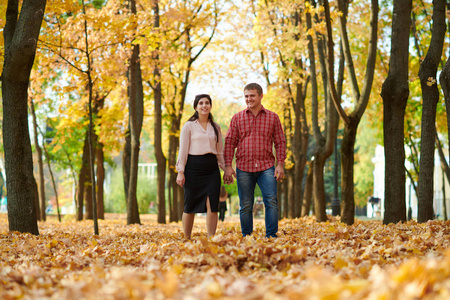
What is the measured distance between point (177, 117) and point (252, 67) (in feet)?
15.2

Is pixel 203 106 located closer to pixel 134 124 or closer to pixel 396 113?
pixel 396 113

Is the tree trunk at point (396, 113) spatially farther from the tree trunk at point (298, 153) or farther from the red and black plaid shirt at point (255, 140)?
the tree trunk at point (298, 153)

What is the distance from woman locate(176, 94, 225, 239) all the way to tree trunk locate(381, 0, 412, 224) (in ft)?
10.8

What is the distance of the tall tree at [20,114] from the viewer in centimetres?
802

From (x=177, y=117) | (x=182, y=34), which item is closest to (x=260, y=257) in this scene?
(x=182, y=34)

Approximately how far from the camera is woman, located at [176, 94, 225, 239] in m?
6.83

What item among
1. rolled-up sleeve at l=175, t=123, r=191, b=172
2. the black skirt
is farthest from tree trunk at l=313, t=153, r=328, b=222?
rolled-up sleeve at l=175, t=123, r=191, b=172

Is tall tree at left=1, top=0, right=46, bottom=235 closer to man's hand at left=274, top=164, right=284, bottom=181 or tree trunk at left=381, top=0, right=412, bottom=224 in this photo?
man's hand at left=274, top=164, right=284, bottom=181

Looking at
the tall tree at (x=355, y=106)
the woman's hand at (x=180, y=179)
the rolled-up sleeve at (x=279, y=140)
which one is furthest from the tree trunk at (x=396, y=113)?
the woman's hand at (x=180, y=179)

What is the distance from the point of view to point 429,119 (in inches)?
325

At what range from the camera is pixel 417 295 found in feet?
8.52

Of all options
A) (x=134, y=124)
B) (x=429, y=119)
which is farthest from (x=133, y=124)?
(x=429, y=119)

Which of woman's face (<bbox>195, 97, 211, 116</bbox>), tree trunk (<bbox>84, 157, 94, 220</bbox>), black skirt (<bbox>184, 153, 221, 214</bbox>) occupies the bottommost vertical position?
tree trunk (<bbox>84, 157, 94, 220</bbox>)

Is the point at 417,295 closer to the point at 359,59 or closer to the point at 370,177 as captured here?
the point at 359,59
